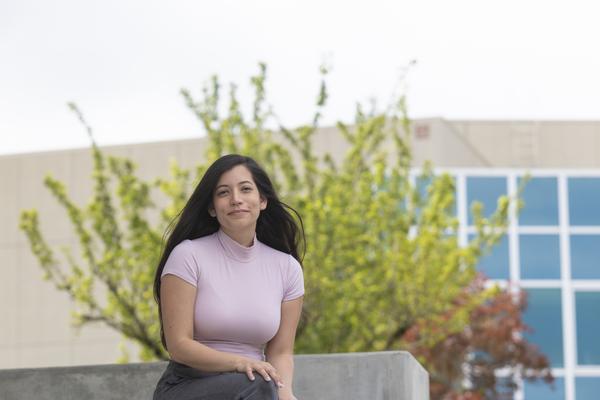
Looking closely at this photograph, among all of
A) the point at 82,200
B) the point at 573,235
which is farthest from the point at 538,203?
the point at 82,200

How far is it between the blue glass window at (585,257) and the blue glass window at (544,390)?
6.88 ft

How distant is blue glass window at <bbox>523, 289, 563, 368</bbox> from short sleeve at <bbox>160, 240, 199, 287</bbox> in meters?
22.7

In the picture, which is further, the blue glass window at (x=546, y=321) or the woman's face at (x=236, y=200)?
the blue glass window at (x=546, y=321)

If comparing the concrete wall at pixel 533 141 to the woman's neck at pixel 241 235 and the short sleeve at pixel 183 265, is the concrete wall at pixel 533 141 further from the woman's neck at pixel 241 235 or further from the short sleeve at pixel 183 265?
the short sleeve at pixel 183 265

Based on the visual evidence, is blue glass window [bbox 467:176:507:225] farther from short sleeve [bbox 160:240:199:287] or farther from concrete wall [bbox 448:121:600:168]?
short sleeve [bbox 160:240:199:287]

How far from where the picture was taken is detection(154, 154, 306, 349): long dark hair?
14.8 ft

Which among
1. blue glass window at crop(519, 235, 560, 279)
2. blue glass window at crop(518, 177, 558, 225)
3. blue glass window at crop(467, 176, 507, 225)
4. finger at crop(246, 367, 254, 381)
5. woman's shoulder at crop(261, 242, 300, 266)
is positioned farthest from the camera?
blue glass window at crop(518, 177, 558, 225)

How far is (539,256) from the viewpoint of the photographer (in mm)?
27422

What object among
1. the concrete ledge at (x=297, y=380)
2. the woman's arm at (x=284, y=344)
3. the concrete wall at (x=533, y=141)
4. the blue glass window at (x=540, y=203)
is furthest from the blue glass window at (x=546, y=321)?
the woman's arm at (x=284, y=344)

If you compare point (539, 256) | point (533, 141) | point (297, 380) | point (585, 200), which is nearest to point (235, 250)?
point (297, 380)

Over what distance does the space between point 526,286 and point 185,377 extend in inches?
914

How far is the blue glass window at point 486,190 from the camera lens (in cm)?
2734

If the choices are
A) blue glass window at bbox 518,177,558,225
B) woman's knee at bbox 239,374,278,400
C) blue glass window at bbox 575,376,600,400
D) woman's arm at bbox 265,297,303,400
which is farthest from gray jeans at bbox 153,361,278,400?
blue glass window at bbox 518,177,558,225

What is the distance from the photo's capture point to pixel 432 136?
3020 centimetres
